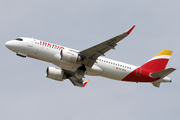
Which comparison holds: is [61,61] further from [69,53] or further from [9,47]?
[9,47]

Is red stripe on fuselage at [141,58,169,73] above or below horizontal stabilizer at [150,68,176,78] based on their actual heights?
above

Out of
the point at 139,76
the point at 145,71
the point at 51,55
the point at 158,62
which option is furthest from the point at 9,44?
the point at 158,62

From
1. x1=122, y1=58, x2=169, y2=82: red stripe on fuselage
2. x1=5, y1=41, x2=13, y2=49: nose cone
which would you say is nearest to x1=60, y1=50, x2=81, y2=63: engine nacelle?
x1=5, y1=41, x2=13, y2=49: nose cone

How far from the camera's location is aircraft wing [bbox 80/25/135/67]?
39.6 meters

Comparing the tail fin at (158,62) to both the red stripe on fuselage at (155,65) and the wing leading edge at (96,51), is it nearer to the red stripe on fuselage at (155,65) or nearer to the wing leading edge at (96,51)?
the red stripe on fuselage at (155,65)

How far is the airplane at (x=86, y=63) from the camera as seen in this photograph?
41781 millimetres

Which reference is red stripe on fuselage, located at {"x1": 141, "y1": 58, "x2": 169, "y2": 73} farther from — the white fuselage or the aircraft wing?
the aircraft wing

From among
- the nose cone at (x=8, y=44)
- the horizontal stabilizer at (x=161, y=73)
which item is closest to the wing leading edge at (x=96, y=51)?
the horizontal stabilizer at (x=161, y=73)

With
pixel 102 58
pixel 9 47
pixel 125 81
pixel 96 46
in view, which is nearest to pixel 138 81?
pixel 125 81

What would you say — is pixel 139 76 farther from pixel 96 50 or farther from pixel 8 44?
pixel 8 44

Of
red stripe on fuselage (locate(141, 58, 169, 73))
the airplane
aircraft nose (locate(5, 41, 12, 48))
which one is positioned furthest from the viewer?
red stripe on fuselage (locate(141, 58, 169, 73))

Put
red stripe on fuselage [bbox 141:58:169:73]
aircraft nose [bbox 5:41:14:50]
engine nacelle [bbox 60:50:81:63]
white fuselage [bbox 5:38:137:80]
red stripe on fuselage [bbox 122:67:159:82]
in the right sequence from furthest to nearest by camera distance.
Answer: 1. red stripe on fuselage [bbox 141:58:169:73]
2. red stripe on fuselage [bbox 122:67:159:82]
3. aircraft nose [bbox 5:41:14:50]
4. white fuselage [bbox 5:38:137:80]
5. engine nacelle [bbox 60:50:81:63]

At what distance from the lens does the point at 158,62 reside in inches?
1927

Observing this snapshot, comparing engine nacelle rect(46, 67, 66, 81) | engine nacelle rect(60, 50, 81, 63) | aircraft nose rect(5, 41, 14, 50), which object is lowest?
engine nacelle rect(46, 67, 66, 81)
